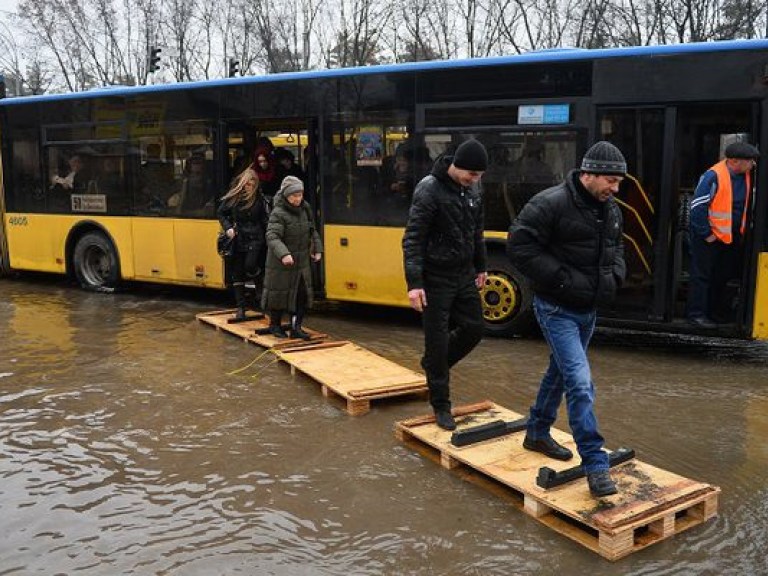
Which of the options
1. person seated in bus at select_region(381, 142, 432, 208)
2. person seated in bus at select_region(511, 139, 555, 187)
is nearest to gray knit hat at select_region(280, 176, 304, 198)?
person seated in bus at select_region(381, 142, 432, 208)

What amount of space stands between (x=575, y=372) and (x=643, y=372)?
10.8 ft

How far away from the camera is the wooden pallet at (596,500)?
12.3ft

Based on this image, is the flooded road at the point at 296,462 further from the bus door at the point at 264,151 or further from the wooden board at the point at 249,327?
the bus door at the point at 264,151

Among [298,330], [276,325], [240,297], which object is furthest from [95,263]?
[298,330]

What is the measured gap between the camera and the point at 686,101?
277 inches

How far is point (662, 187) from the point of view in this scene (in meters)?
7.23

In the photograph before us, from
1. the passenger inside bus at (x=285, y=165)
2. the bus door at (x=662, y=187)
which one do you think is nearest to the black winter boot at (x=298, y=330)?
the passenger inside bus at (x=285, y=165)

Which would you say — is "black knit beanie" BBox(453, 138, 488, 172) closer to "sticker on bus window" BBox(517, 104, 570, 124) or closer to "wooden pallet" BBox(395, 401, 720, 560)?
"wooden pallet" BBox(395, 401, 720, 560)

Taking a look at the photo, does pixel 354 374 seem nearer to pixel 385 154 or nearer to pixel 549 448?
pixel 549 448

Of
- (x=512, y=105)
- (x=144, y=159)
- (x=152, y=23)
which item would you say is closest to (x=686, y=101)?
(x=512, y=105)

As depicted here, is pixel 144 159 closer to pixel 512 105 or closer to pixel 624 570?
pixel 512 105

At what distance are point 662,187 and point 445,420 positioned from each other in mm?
3537

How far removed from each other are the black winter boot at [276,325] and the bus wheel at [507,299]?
2109 millimetres

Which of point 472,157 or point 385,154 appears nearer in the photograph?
point 472,157
